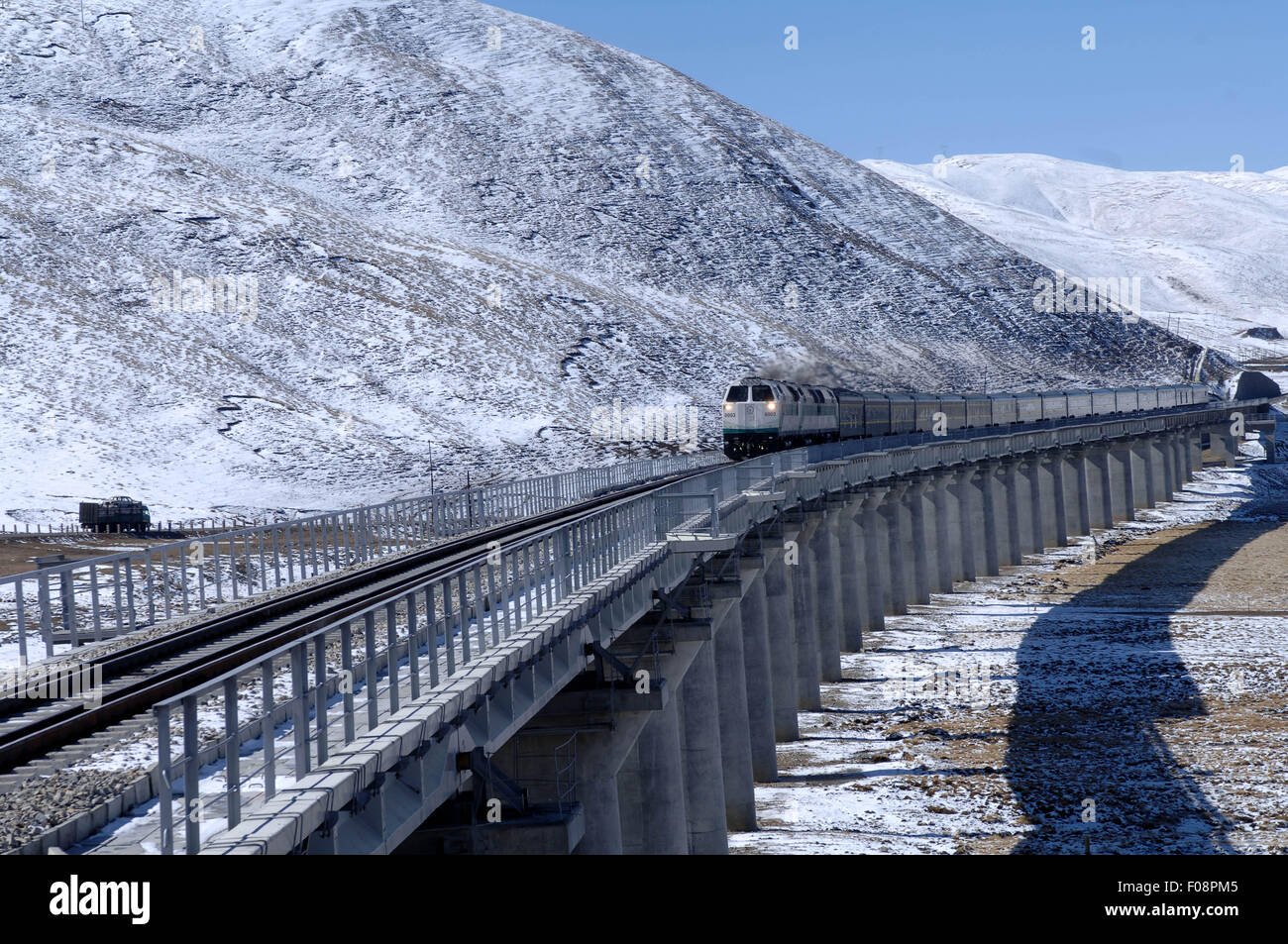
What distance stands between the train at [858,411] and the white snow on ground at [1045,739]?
9.01 metres

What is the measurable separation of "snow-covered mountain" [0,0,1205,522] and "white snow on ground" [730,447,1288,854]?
39452mm

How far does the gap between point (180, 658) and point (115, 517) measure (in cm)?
4556

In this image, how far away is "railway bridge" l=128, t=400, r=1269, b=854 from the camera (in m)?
9.30

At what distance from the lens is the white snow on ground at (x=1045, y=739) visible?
26.8 metres

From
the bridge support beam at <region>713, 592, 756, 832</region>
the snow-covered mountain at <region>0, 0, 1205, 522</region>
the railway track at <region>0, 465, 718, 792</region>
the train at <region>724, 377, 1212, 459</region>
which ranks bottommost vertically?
the bridge support beam at <region>713, 592, 756, 832</region>

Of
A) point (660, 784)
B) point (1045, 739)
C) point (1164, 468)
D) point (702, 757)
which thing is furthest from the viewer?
point (1164, 468)

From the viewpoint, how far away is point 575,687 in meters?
20.0

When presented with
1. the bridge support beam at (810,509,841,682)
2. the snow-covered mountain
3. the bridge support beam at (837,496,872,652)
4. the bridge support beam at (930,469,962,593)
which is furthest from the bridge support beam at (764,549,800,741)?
the snow-covered mountain

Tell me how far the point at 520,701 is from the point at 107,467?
67.5m

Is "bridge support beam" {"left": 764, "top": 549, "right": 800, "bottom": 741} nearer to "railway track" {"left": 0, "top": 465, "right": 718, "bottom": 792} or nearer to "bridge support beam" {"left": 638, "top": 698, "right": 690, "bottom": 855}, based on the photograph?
"bridge support beam" {"left": 638, "top": 698, "right": 690, "bottom": 855}

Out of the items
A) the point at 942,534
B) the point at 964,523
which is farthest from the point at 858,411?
the point at 964,523

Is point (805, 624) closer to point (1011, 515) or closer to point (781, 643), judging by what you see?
point (781, 643)

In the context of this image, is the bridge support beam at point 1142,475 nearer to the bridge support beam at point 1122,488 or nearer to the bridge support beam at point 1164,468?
the bridge support beam at point 1164,468
